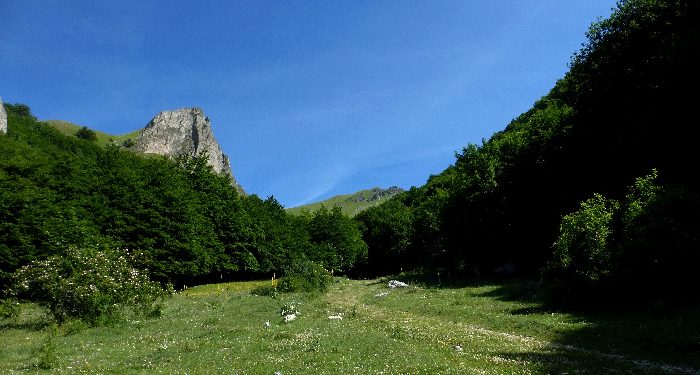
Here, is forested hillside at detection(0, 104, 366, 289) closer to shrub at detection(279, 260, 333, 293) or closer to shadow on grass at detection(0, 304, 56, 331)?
shrub at detection(279, 260, 333, 293)

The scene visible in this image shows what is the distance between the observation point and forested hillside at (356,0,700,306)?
27.4 metres

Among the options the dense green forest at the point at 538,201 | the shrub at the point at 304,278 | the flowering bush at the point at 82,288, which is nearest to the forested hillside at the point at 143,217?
the dense green forest at the point at 538,201

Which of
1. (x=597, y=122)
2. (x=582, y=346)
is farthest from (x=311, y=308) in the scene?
(x=597, y=122)

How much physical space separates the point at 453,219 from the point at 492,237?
7223 mm

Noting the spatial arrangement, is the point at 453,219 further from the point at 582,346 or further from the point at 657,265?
the point at 582,346

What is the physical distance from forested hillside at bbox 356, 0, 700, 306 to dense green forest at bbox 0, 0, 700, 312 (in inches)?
5.1

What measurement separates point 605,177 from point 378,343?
37.9 m

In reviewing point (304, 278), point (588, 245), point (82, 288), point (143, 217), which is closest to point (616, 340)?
point (588, 245)

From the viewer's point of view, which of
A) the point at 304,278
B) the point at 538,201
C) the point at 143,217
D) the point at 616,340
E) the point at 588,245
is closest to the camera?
the point at 616,340

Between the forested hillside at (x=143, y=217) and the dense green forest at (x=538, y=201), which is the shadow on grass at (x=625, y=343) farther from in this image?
the forested hillside at (x=143, y=217)

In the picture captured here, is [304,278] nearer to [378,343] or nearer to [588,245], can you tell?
[588,245]

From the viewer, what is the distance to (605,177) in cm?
4791

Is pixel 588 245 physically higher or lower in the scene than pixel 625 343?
higher

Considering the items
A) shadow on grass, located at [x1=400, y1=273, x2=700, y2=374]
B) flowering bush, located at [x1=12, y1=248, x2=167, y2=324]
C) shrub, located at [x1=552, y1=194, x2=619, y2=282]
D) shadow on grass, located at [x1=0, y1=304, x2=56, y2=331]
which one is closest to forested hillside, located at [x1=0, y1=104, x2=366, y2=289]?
flowering bush, located at [x1=12, y1=248, x2=167, y2=324]
